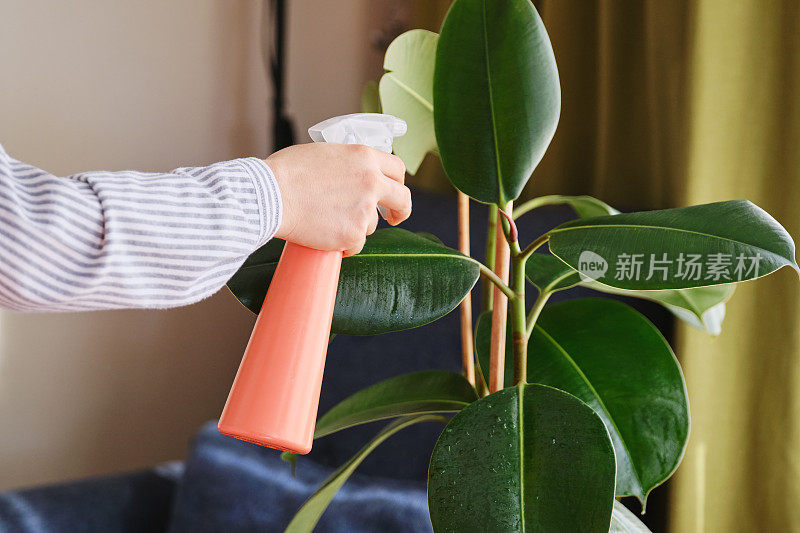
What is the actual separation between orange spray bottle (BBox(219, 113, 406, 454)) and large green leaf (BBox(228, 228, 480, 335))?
0.12 feet

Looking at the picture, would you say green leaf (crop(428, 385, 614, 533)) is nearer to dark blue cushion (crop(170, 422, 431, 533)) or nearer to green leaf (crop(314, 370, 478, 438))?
green leaf (crop(314, 370, 478, 438))

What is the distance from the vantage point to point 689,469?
0.89 meters

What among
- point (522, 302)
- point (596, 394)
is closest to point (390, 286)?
point (522, 302)

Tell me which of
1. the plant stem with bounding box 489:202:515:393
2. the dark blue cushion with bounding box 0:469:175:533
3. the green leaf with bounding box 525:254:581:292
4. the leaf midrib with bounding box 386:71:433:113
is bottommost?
the dark blue cushion with bounding box 0:469:175:533

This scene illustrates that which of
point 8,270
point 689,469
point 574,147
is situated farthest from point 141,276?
point 574,147

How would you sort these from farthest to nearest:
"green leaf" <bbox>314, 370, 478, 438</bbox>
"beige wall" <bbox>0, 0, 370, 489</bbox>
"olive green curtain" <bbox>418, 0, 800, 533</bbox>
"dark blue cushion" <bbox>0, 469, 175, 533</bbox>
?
"beige wall" <bbox>0, 0, 370, 489</bbox> < "dark blue cushion" <bbox>0, 469, 175, 533</bbox> < "olive green curtain" <bbox>418, 0, 800, 533</bbox> < "green leaf" <bbox>314, 370, 478, 438</bbox>

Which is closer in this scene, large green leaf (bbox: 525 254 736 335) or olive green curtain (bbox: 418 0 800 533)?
large green leaf (bbox: 525 254 736 335)

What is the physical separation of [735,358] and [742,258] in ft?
1.78

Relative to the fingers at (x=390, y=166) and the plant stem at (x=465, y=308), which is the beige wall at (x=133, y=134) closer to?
the plant stem at (x=465, y=308)

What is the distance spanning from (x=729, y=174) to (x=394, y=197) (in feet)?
1.96

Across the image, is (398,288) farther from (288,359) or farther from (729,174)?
(729,174)

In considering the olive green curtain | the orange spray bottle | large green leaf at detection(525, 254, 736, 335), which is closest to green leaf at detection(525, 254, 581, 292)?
large green leaf at detection(525, 254, 736, 335)

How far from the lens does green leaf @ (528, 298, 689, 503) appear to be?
53 cm

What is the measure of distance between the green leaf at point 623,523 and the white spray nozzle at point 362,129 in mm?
Result: 350
